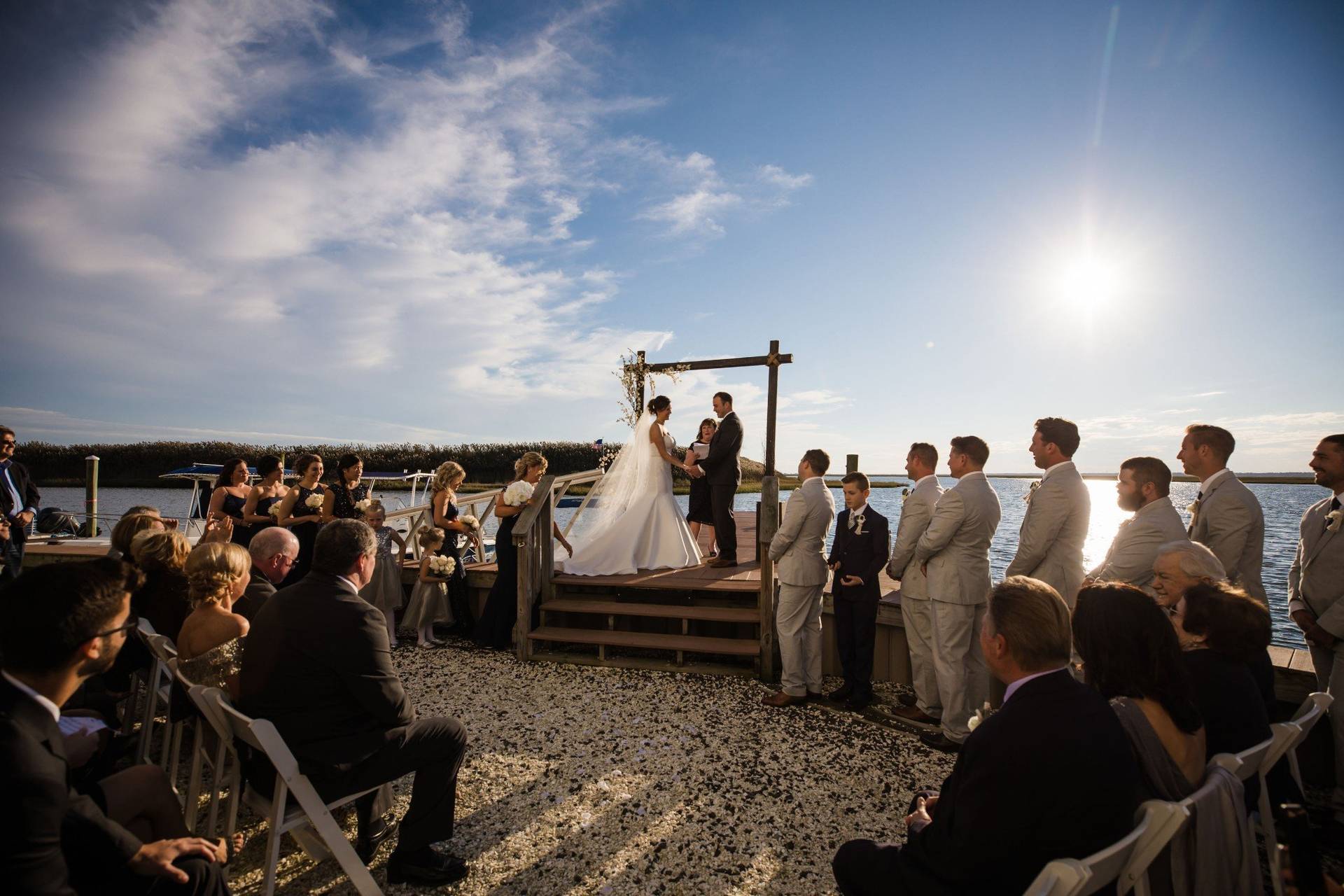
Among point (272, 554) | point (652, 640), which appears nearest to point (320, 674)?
point (272, 554)

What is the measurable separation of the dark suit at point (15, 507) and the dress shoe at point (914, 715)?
25.4ft

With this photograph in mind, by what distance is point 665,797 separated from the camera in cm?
347

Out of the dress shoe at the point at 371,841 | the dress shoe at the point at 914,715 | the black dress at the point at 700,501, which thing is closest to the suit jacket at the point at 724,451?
the black dress at the point at 700,501

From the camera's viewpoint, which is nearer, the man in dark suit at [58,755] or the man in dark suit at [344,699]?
the man in dark suit at [58,755]

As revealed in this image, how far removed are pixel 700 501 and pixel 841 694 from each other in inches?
124

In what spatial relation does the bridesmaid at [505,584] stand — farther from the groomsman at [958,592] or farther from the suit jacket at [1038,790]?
the suit jacket at [1038,790]

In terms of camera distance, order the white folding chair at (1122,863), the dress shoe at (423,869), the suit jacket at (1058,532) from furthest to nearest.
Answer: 1. the suit jacket at (1058,532)
2. the dress shoe at (423,869)
3. the white folding chair at (1122,863)

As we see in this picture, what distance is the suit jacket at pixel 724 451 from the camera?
6.99 meters

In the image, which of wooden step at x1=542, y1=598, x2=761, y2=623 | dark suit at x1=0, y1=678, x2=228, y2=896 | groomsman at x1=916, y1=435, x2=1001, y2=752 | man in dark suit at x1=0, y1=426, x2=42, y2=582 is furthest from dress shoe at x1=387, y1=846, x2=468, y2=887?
man in dark suit at x1=0, y1=426, x2=42, y2=582

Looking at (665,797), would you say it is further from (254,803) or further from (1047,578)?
(1047,578)

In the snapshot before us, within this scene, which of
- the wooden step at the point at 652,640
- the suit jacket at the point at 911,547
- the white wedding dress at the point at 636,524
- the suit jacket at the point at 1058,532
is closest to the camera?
the suit jacket at the point at 1058,532

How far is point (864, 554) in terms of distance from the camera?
482 cm

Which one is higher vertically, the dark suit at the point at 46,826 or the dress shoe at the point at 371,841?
the dark suit at the point at 46,826

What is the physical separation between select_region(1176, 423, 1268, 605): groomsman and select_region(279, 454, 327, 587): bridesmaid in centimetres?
681
